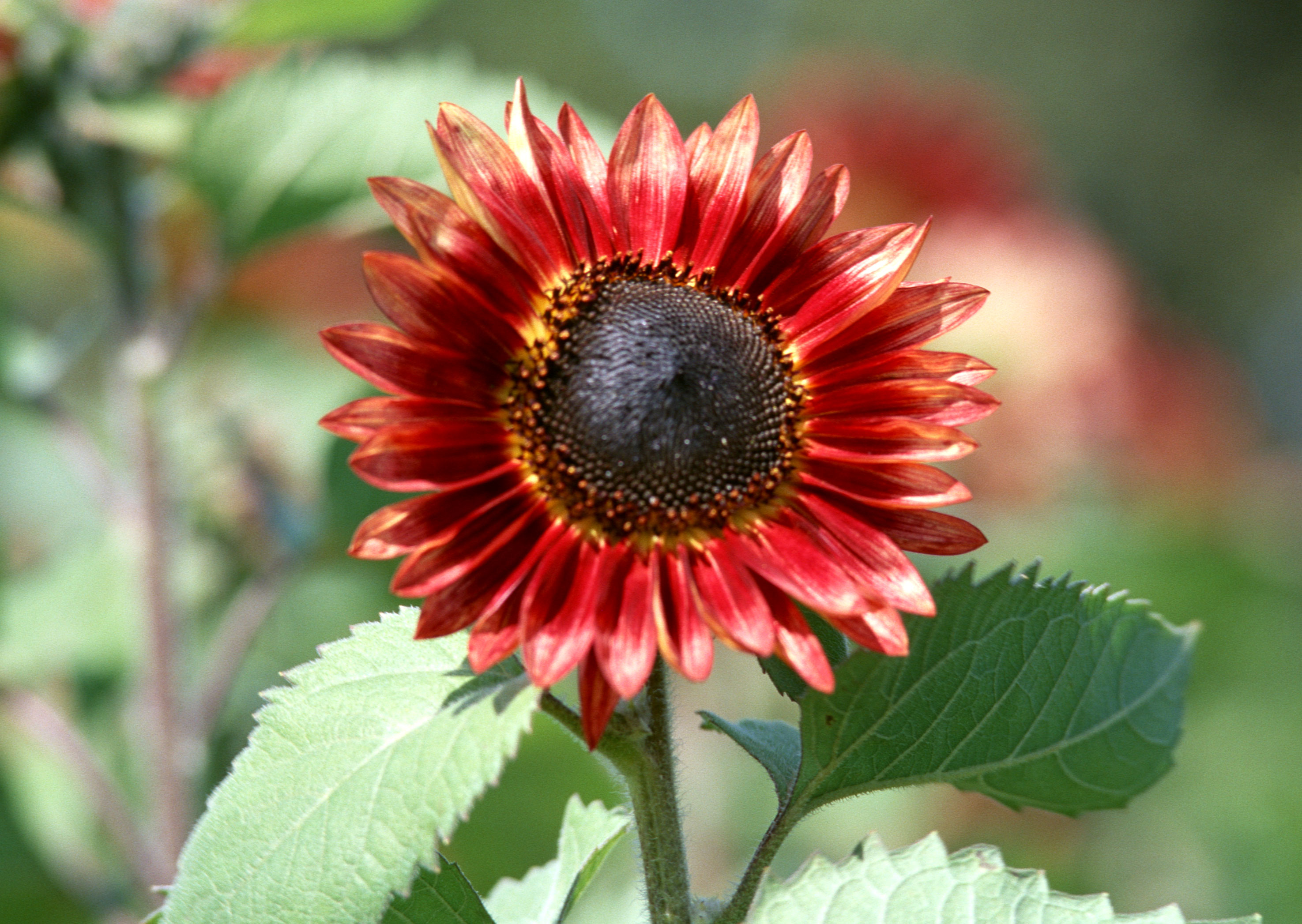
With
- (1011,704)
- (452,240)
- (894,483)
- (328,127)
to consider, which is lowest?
(1011,704)

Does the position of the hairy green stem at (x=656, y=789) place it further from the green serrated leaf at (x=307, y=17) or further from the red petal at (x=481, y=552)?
the green serrated leaf at (x=307, y=17)

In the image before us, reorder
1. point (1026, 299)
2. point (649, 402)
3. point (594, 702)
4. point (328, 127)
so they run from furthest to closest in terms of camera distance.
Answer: point (1026, 299) < point (328, 127) < point (649, 402) < point (594, 702)

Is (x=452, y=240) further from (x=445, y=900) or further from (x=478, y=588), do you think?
(x=445, y=900)

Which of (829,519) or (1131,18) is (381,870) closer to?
(829,519)

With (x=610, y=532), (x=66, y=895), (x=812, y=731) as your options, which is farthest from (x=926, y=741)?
(x=66, y=895)

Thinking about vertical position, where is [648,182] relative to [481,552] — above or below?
above

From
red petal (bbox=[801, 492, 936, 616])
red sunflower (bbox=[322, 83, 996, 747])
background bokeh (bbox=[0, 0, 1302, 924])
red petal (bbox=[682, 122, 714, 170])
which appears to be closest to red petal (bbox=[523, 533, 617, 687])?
red sunflower (bbox=[322, 83, 996, 747])

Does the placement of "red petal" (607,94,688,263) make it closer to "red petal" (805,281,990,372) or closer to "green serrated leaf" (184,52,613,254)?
"red petal" (805,281,990,372)

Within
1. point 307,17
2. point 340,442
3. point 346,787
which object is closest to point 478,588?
point 346,787
